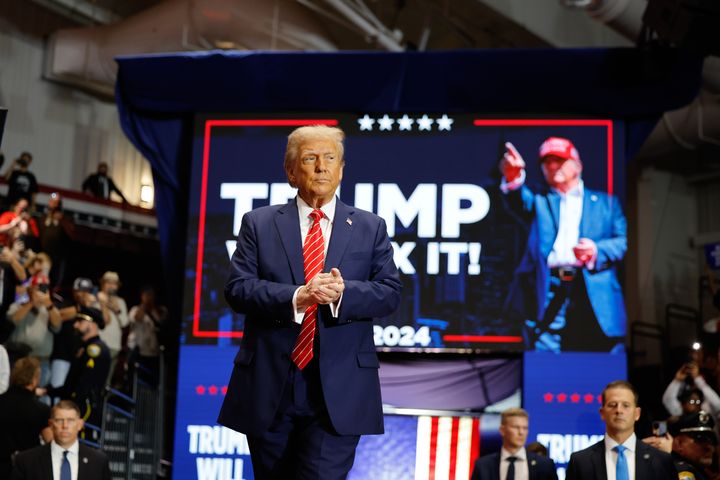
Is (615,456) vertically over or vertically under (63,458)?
over

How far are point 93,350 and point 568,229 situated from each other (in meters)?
4.62

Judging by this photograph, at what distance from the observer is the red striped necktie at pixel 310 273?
313 cm

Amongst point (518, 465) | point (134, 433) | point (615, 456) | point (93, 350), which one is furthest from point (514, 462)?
point (134, 433)

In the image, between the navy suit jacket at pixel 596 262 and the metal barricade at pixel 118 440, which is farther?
the metal barricade at pixel 118 440

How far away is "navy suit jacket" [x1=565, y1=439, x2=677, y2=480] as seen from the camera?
16.4ft

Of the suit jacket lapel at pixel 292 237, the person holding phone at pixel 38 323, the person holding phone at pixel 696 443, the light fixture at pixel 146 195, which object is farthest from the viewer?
the light fixture at pixel 146 195

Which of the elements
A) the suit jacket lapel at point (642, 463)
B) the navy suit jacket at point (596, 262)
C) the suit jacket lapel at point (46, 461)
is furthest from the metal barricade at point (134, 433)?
the suit jacket lapel at point (642, 463)

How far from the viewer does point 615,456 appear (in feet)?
16.8

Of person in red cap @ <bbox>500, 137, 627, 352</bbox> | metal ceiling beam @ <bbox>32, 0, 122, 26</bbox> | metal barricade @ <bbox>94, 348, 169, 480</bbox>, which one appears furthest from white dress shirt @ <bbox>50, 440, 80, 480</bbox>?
metal ceiling beam @ <bbox>32, 0, 122, 26</bbox>

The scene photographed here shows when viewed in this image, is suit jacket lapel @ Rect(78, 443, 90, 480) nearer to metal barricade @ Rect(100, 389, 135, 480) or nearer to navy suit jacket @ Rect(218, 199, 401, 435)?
metal barricade @ Rect(100, 389, 135, 480)

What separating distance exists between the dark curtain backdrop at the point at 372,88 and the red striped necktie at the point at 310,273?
5.29 meters

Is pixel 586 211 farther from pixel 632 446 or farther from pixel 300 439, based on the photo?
pixel 300 439

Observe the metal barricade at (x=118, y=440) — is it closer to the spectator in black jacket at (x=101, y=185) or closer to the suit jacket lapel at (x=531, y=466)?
the suit jacket lapel at (x=531, y=466)

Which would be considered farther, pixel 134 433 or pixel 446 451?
pixel 134 433
